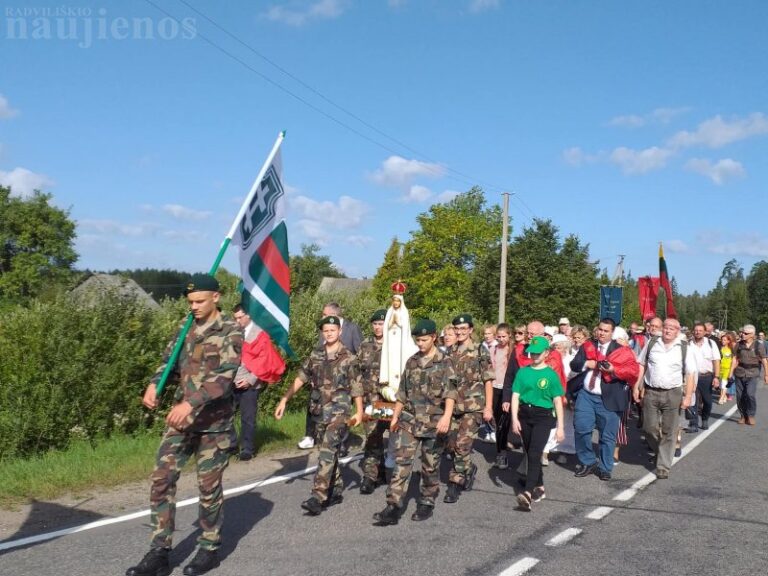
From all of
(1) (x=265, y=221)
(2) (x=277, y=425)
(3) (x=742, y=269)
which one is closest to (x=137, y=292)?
(2) (x=277, y=425)

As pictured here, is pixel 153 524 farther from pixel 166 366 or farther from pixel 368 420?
pixel 368 420

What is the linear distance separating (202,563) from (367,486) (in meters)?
2.93

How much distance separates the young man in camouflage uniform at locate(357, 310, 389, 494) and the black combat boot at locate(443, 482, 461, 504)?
801 millimetres

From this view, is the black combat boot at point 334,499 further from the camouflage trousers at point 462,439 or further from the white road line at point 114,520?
the camouflage trousers at point 462,439

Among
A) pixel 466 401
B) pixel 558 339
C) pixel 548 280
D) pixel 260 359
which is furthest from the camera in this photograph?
pixel 548 280

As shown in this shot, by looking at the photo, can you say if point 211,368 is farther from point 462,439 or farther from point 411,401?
point 462,439

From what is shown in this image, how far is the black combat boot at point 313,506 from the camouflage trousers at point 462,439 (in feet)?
5.45

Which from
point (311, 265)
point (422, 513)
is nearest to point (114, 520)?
point (422, 513)

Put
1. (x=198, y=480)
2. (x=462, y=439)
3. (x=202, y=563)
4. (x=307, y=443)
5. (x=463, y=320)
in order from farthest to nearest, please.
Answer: (x=307, y=443) → (x=463, y=320) → (x=462, y=439) → (x=198, y=480) → (x=202, y=563)

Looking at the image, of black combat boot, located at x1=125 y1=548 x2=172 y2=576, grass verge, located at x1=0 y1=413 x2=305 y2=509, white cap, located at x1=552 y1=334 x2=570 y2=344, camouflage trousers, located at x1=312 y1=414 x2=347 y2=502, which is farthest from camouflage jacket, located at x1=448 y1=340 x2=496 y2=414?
black combat boot, located at x1=125 y1=548 x2=172 y2=576

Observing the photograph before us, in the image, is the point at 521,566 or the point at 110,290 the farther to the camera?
the point at 110,290

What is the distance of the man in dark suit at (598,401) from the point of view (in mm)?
9250

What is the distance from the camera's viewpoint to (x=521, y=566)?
5398 mm

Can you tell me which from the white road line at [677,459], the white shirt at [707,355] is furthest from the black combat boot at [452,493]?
the white shirt at [707,355]
